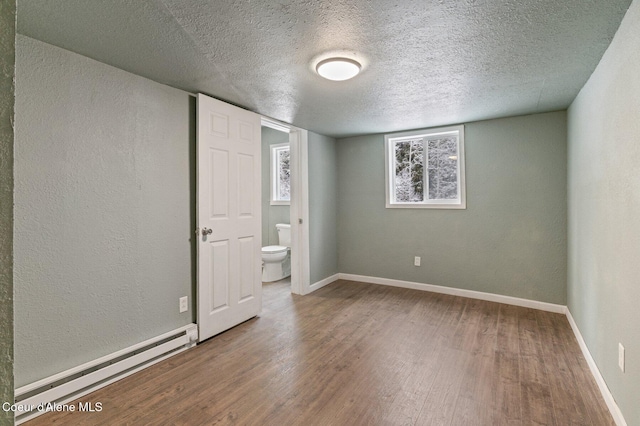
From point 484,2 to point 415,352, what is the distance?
2.34m

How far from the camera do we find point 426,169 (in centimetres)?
413

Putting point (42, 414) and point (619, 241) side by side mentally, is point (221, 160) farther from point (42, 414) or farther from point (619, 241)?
point (619, 241)

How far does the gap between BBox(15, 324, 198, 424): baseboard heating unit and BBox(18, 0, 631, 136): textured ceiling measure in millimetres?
1956

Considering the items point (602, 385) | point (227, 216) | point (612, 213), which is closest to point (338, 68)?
point (227, 216)

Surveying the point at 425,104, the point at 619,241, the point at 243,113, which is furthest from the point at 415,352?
the point at 243,113

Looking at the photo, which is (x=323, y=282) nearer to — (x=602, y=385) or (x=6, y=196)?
(x=602, y=385)

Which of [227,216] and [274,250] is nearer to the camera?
[227,216]

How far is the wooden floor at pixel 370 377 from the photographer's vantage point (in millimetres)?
1726

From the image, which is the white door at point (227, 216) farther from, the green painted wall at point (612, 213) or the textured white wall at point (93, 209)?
the green painted wall at point (612, 213)

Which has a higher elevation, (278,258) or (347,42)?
(347,42)

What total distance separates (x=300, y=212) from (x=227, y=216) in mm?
1313

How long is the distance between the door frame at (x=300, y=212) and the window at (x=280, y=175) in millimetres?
Answer: 1247

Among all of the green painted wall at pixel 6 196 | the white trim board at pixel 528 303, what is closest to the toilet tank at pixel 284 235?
the white trim board at pixel 528 303

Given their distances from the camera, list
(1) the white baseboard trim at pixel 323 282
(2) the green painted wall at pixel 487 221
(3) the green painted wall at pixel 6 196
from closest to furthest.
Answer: (3) the green painted wall at pixel 6 196 → (2) the green painted wall at pixel 487 221 → (1) the white baseboard trim at pixel 323 282
